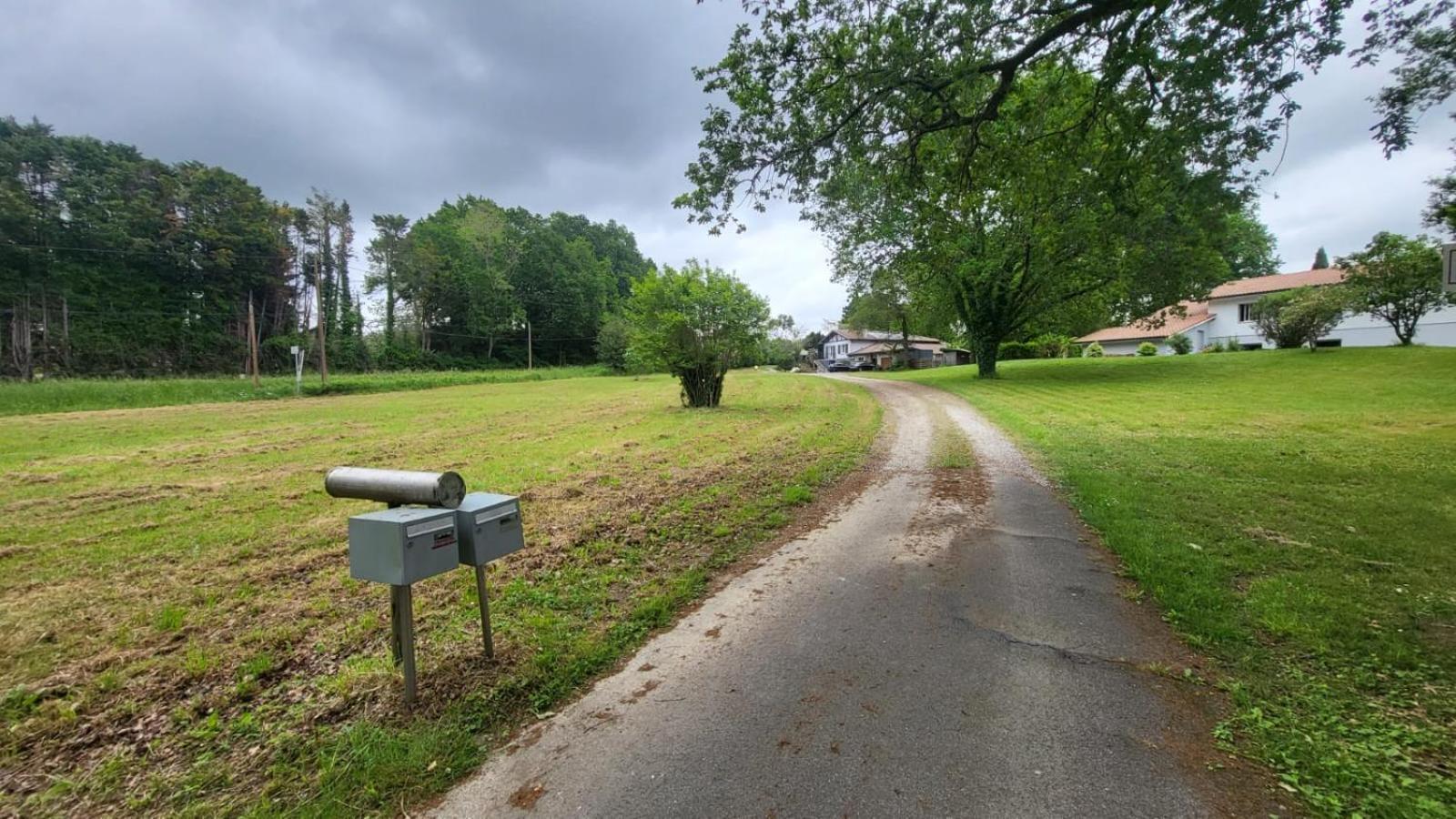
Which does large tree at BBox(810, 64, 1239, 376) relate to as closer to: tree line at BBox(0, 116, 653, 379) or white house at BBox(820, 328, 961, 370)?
tree line at BBox(0, 116, 653, 379)

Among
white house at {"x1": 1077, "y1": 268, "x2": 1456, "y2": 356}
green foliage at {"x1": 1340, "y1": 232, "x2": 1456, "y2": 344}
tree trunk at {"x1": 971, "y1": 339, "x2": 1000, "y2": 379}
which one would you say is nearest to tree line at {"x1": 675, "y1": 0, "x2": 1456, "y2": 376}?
→ tree trunk at {"x1": 971, "y1": 339, "x2": 1000, "y2": 379}

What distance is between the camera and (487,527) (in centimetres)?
322

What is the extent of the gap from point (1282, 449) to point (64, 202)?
7195 centimetres

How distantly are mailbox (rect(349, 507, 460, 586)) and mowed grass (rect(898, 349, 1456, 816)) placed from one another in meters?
3.93

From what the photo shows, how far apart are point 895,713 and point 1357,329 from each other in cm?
5106

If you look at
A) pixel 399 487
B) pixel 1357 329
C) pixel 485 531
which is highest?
pixel 1357 329

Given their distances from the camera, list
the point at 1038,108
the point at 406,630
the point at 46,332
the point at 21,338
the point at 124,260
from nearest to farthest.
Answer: the point at 406,630 < the point at 1038,108 < the point at 21,338 < the point at 46,332 < the point at 124,260

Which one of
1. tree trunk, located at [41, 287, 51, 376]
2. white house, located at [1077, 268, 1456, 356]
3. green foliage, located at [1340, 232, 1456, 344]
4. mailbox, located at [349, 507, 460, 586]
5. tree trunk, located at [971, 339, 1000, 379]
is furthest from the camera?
tree trunk, located at [41, 287, 51, 376]

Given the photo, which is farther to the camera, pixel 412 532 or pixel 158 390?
pixel 158 390

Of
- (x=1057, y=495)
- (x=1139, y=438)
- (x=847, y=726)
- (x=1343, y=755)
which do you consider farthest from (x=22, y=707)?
(x=1139, y=438)

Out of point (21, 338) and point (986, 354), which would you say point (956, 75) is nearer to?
point (986, 354)

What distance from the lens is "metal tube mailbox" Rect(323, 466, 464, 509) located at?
300 cm

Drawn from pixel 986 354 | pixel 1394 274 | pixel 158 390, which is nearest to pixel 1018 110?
pixel 986 354

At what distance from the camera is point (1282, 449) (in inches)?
372
